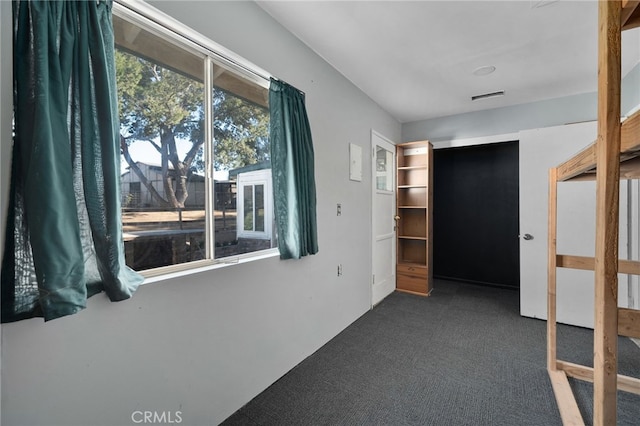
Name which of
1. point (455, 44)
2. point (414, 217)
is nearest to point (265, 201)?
point (455, 44)

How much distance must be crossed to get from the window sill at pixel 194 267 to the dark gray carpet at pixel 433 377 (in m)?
0.92

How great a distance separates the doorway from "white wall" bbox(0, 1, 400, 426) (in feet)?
7.83

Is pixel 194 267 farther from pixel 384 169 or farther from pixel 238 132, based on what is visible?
pixel 384 169

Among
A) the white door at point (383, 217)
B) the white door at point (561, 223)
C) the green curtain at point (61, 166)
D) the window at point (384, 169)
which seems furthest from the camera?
the window at point (384, 169)

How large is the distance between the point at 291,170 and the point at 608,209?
163 centimetres

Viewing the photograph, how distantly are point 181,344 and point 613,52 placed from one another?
6.53 ft

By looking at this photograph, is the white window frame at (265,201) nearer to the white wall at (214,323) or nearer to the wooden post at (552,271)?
the white wall at (214,323)

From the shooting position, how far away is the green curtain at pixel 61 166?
905 mm

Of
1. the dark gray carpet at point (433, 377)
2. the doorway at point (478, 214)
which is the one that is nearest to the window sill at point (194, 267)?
the dark gray carpet at point (433, 377)

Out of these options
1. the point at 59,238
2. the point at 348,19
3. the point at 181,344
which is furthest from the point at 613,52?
the point at 181,344

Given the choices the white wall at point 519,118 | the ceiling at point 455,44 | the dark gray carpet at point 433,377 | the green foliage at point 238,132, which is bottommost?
the dark gray carpet at point 433,377

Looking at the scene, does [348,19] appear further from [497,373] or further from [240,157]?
[497,373]

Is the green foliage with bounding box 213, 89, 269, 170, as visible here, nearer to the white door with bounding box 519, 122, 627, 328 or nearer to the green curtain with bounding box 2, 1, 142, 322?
the green curtain with bounding box 2, 1, 142, 322

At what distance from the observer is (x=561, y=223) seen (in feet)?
9.55
